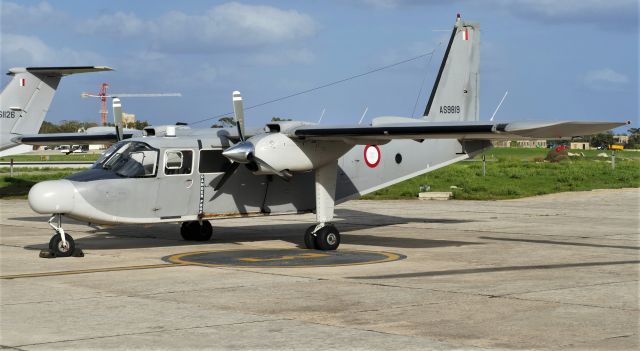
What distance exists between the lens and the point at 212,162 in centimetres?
2034

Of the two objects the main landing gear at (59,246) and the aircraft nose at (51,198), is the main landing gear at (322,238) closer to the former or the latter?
the main landing gear at (59,246)

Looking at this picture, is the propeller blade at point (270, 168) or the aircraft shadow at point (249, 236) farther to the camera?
the aircraft shadow at point (249, 236)

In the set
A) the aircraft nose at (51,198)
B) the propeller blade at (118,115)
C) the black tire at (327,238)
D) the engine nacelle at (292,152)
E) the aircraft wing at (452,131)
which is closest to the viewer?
the aircraft wing at (452,131)

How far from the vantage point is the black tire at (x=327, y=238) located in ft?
65.1

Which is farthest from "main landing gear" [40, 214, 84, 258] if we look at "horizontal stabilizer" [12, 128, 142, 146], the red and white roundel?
the red and white roundel

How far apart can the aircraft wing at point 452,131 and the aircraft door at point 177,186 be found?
252 cm

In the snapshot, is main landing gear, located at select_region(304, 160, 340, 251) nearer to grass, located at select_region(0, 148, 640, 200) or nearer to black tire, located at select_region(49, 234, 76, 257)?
black tire, located at select_region(49, 234, 76, 257)

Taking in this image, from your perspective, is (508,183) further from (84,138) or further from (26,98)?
(84,138)

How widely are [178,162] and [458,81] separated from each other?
333 inches

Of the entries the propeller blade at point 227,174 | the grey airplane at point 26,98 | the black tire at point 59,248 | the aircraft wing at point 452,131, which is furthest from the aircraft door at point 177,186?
the grey airplane at point 26,98

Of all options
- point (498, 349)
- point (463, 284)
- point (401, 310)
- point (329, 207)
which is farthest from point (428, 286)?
point (329, 207)

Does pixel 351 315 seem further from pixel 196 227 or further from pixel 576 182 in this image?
pixel 576 182

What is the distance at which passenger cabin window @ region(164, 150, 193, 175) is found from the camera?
19641mm

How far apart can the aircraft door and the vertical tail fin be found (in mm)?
7184
